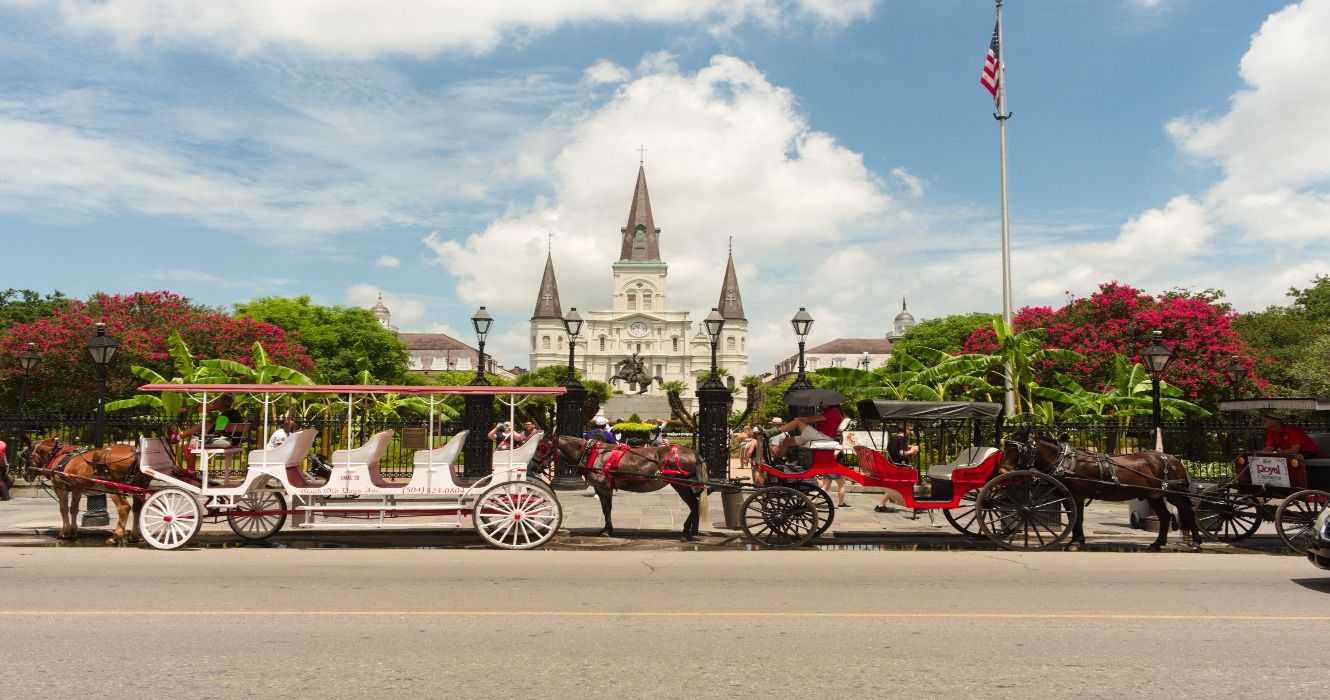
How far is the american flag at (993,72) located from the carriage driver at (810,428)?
51.6 ft

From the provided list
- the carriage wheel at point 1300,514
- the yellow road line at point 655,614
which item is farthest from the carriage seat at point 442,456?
the carriage wheel at point 1300,514

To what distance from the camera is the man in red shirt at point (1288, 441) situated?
11.4m

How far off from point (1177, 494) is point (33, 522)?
56.3ft

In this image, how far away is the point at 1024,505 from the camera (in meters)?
11.4

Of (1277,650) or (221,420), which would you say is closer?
(1277,650)

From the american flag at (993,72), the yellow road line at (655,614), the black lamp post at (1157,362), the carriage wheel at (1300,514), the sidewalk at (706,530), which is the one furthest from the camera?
the american flag at (993,72)

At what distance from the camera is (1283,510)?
36.1ft

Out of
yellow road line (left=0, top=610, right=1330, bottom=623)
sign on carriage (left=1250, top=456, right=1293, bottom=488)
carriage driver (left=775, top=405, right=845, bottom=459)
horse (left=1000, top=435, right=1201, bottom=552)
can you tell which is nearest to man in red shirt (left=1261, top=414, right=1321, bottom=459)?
sign on carriage (left=1250, top=456, right=1293, bottom=488)

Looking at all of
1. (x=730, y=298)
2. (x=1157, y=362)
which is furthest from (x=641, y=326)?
(x=1157, y=362)

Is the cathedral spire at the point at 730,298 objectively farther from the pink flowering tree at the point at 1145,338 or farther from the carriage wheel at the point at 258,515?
the carriage wheel at the point at 258,515

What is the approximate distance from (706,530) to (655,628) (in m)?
7.09

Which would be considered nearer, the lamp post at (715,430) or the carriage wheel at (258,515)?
the carriage wheel at (258,515)

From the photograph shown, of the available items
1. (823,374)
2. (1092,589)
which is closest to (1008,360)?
(823,374)

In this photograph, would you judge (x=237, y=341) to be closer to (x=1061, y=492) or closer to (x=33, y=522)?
(x=33, y=522)
